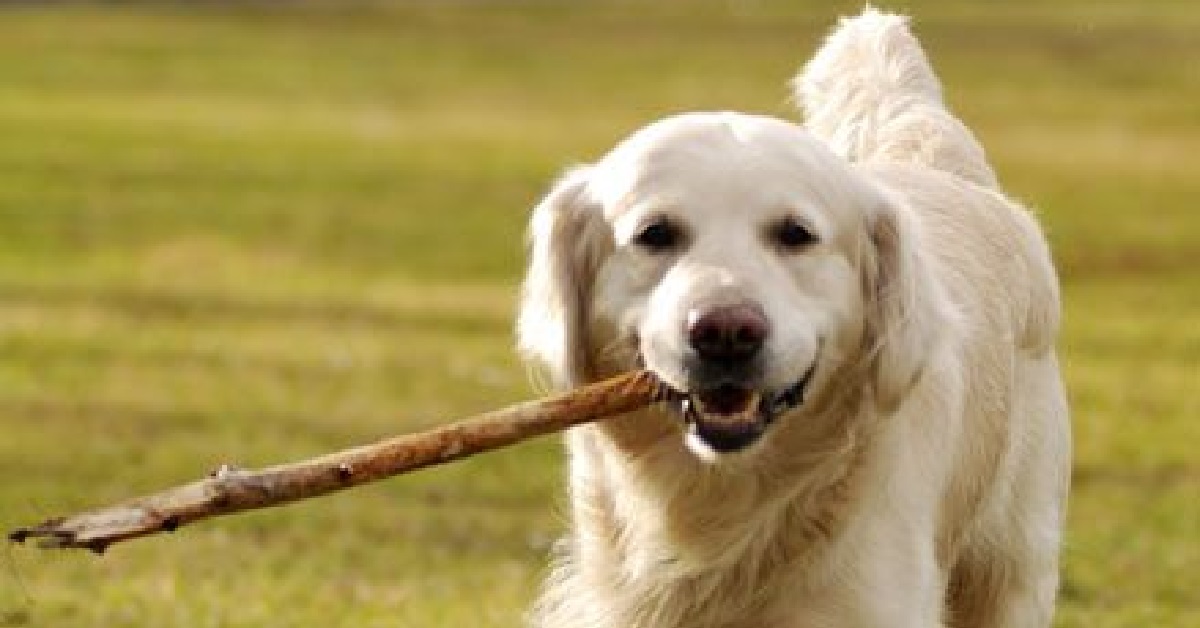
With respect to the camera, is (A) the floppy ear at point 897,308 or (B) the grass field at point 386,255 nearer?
(A) the floppy ear at point 897,308

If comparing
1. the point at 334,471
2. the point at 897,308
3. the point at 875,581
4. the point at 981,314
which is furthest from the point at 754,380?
the point at 981,314

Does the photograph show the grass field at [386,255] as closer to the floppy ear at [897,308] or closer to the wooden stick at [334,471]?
the wooden stick at [334,471]

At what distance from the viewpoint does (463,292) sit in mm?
23703

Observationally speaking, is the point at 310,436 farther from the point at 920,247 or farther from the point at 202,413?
the point at 920,247

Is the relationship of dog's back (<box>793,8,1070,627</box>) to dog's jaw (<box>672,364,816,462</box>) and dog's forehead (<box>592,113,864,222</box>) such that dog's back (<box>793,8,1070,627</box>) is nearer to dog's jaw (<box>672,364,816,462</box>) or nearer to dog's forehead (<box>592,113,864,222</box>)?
dog's forehead (<box>592,113,864,222</box>)

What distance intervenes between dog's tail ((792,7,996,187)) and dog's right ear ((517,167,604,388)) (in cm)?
192

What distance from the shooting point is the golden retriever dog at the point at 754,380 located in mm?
6465

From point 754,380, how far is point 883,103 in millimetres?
2860

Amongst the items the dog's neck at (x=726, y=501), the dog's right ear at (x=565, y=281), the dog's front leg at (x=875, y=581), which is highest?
the dog's right ear at (x=565, y=281)

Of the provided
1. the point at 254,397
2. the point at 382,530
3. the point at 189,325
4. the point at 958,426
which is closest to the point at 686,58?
the point at 189,325

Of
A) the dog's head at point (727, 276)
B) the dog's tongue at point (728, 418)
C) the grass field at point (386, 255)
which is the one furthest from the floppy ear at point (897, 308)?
the grass field at point (386, 255)

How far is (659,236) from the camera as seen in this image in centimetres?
661

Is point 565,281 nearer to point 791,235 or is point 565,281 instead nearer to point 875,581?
point 791,235

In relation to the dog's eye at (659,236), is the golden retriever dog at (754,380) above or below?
below
